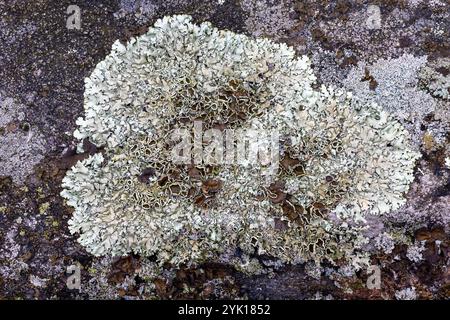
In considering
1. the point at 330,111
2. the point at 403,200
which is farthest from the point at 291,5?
the point at 403,200

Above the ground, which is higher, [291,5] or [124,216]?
[291,5]

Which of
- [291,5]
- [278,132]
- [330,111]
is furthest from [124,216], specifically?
[291,5]

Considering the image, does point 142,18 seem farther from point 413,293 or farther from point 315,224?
point 413,293

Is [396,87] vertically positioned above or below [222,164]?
above

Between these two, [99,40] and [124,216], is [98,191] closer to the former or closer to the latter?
[124,216]
